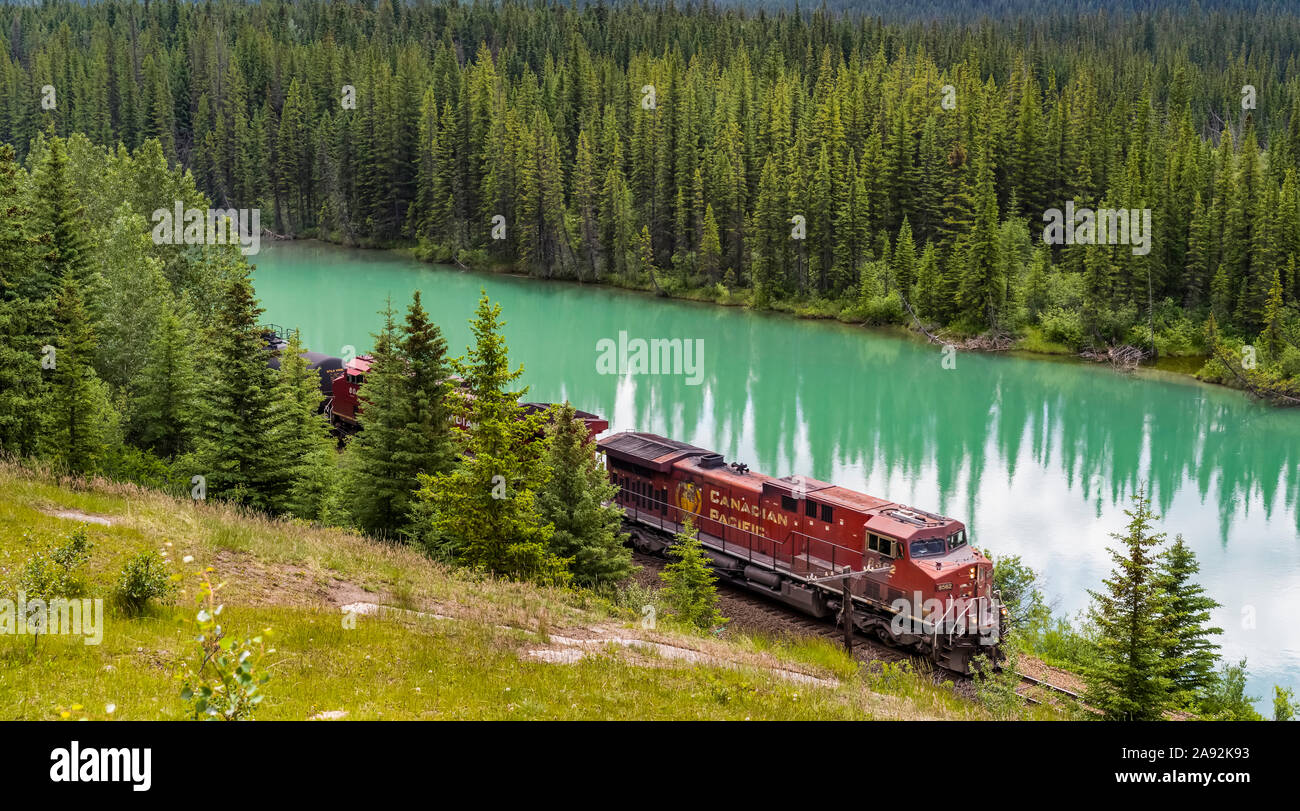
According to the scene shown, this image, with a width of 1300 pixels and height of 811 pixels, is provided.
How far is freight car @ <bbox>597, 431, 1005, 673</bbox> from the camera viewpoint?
1193 inches

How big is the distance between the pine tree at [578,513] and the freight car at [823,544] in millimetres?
5575

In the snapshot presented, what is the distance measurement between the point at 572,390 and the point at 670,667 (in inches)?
1958

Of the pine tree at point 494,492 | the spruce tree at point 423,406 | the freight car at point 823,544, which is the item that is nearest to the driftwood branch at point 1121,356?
the freight car at point 823,544

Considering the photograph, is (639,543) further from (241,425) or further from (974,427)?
(974,427)

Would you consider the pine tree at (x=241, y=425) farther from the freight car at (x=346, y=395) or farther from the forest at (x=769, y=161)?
the forest at (x=769, y=161)

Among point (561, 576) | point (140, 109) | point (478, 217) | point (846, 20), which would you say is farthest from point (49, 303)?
point (846, 20)

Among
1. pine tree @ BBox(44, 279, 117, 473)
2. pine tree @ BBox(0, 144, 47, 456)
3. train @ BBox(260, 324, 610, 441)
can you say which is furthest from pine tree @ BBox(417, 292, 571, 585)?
train @ BBox(260, 324, 610, 441)

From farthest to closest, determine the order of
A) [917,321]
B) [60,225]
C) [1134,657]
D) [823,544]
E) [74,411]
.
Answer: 1. [917,321]
2. [60,225]
3. [823,544]
4. [74,411]
5. [1134,657]

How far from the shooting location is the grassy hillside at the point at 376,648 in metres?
14.3

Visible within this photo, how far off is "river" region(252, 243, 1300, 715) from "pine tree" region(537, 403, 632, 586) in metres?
17.0

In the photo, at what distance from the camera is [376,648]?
16953 mm

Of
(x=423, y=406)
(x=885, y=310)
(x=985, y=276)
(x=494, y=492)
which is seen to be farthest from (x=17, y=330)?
(x=985, y=276)

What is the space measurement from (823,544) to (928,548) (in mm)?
3722

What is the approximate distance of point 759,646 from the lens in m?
23.4
